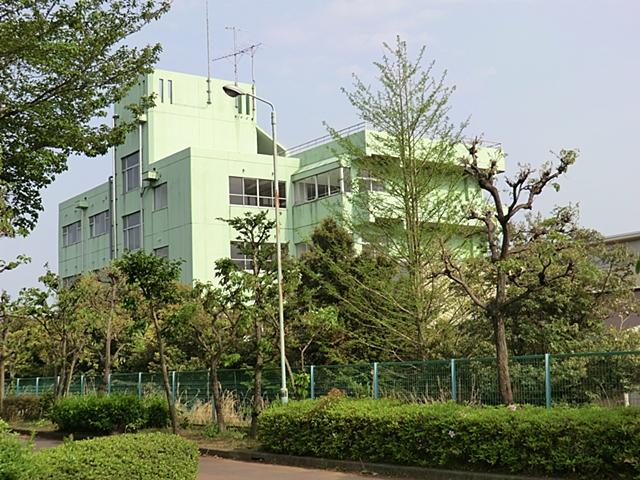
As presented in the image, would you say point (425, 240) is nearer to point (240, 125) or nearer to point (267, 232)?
point (267, 232)

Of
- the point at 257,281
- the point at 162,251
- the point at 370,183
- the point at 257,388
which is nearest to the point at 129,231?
the point at 162,251

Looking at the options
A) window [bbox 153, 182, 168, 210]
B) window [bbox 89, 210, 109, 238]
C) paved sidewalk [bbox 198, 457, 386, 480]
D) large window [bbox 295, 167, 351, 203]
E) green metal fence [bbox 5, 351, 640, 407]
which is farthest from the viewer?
window [bbox 89, 210, 109, 238]

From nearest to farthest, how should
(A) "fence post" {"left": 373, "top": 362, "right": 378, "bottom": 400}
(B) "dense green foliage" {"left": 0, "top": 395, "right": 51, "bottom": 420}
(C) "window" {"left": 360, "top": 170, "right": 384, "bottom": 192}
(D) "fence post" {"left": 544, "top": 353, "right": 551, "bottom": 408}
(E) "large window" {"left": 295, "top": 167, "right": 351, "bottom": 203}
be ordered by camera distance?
1. (D) "fence post" {"left": 544, "top": 353, "right": 551, "bottom": 408}
2. (A) "fence post" {"left": 373, "top": 362, "right": 378, "bottom": 400}
3. (C) "window" {"left": 360, "top": 170, "right": 384, "bottom": 192}
4. (B) "dense green foliage" {"left": 0, "top": 395, "right": 51, "bottom": 420}
5. (E) "large window" {"left": 295, "top": 167, "right": 351, "bottom": 203}

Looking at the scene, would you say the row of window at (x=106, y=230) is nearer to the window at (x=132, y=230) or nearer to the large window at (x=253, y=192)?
the window at (x=132, y=230)

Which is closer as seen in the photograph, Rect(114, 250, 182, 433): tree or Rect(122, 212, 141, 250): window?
Rect(114, 250, 182, 433): tree

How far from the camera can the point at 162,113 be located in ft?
144

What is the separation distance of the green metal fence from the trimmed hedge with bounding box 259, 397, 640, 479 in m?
1.94

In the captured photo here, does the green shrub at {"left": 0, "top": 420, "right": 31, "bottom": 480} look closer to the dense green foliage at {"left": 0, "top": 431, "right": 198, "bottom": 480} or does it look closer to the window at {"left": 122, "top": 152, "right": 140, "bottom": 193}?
Result: the dense green foliage at {"left": 0, "top": 431, "right": 198, "bottom": 480}

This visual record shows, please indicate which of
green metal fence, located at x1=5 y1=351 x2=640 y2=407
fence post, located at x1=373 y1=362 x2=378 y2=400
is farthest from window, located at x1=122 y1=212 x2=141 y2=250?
fence post, located at x1=373 y1=362 x2=378 y2=400

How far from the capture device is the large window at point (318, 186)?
3998 cm

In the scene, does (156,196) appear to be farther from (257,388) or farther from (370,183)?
(257,388)

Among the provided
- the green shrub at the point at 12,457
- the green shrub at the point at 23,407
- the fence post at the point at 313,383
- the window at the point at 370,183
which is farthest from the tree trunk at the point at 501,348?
the green shrub at the point at 23,407

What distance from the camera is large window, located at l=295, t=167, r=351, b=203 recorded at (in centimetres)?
3998

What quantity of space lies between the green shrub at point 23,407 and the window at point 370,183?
51.4 feet
